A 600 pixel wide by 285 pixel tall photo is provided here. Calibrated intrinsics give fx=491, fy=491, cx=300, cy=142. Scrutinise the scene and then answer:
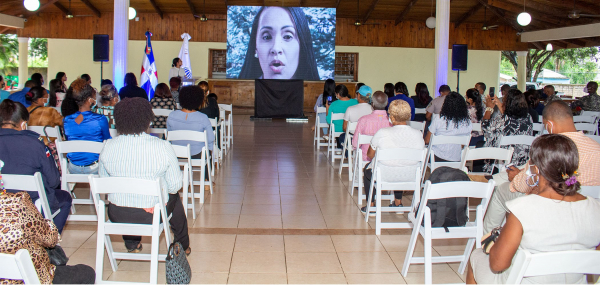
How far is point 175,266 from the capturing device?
2.62 m

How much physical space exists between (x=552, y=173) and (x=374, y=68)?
1405 centimetres

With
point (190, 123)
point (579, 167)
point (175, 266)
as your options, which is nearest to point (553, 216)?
point (579, 167)

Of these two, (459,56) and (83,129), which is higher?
(459,56)

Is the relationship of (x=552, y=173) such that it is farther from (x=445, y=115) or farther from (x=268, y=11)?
(x=268, y=11)

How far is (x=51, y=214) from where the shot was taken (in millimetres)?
3053

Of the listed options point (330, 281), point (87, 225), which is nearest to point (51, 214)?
point (87, 225)

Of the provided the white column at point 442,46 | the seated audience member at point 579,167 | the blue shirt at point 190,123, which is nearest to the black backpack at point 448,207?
the seated audience member at point 579,167

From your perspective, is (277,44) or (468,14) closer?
(277,44)

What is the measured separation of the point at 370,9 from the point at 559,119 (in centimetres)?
1164

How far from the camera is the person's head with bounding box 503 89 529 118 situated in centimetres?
473

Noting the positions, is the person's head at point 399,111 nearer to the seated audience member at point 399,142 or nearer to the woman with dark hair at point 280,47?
the seated audience member at point 399,142

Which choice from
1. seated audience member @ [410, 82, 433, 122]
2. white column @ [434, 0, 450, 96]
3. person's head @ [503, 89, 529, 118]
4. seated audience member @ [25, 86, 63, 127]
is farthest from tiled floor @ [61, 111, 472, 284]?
white column @ [434, 0, 450, 96]

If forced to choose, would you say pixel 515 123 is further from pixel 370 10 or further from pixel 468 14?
pixel 468 14

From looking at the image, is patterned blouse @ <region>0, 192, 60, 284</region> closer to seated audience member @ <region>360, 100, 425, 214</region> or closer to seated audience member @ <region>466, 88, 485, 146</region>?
seated audience member @ <region>360, 100, 425, 214</region>
